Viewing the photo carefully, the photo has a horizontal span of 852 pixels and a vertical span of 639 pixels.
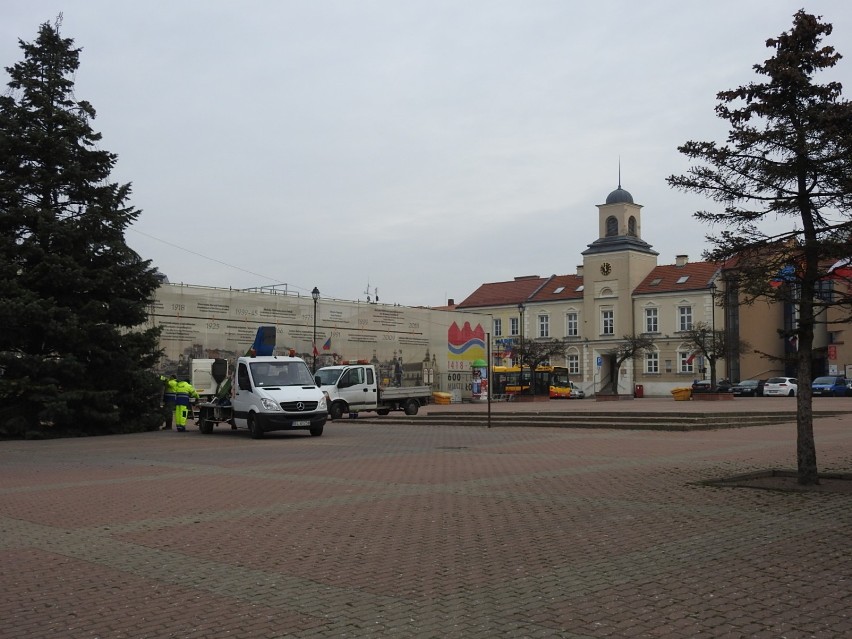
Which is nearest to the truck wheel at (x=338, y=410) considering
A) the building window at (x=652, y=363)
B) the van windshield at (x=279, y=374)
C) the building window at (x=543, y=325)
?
the van windshield at (x=279, y=374)

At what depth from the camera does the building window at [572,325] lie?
8362cm

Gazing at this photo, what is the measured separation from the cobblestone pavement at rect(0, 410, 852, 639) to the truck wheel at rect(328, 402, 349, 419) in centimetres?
1746

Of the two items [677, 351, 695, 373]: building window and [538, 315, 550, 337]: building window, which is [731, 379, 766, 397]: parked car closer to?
[677, 351, 695, 373]: building window

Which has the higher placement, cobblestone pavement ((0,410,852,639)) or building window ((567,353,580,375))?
building window ((567,353,580,375))

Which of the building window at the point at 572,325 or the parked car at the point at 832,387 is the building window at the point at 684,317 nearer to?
the building window at the point at 572,325

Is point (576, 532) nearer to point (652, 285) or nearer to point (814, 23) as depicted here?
point (814, 23)

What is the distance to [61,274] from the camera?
78.3 ft

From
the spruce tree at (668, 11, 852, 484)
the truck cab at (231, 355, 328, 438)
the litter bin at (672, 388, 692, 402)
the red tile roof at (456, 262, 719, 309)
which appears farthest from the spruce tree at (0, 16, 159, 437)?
the red tile roof at (456, 262, 719, 309)

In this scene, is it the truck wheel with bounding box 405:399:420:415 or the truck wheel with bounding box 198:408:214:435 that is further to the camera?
the truck wheel with bounding box 405:399:420:415

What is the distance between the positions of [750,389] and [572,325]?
1037 inches

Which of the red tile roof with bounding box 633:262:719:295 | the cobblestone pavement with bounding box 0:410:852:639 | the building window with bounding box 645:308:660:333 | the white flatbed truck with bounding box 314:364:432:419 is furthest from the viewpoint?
the building window with bounding box 645:308:660:333

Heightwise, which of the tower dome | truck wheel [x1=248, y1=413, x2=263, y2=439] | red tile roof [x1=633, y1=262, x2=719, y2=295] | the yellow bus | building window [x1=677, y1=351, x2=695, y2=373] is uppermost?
the tower dome

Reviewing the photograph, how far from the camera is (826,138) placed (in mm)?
10773

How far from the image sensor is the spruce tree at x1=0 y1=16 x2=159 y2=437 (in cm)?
2377
